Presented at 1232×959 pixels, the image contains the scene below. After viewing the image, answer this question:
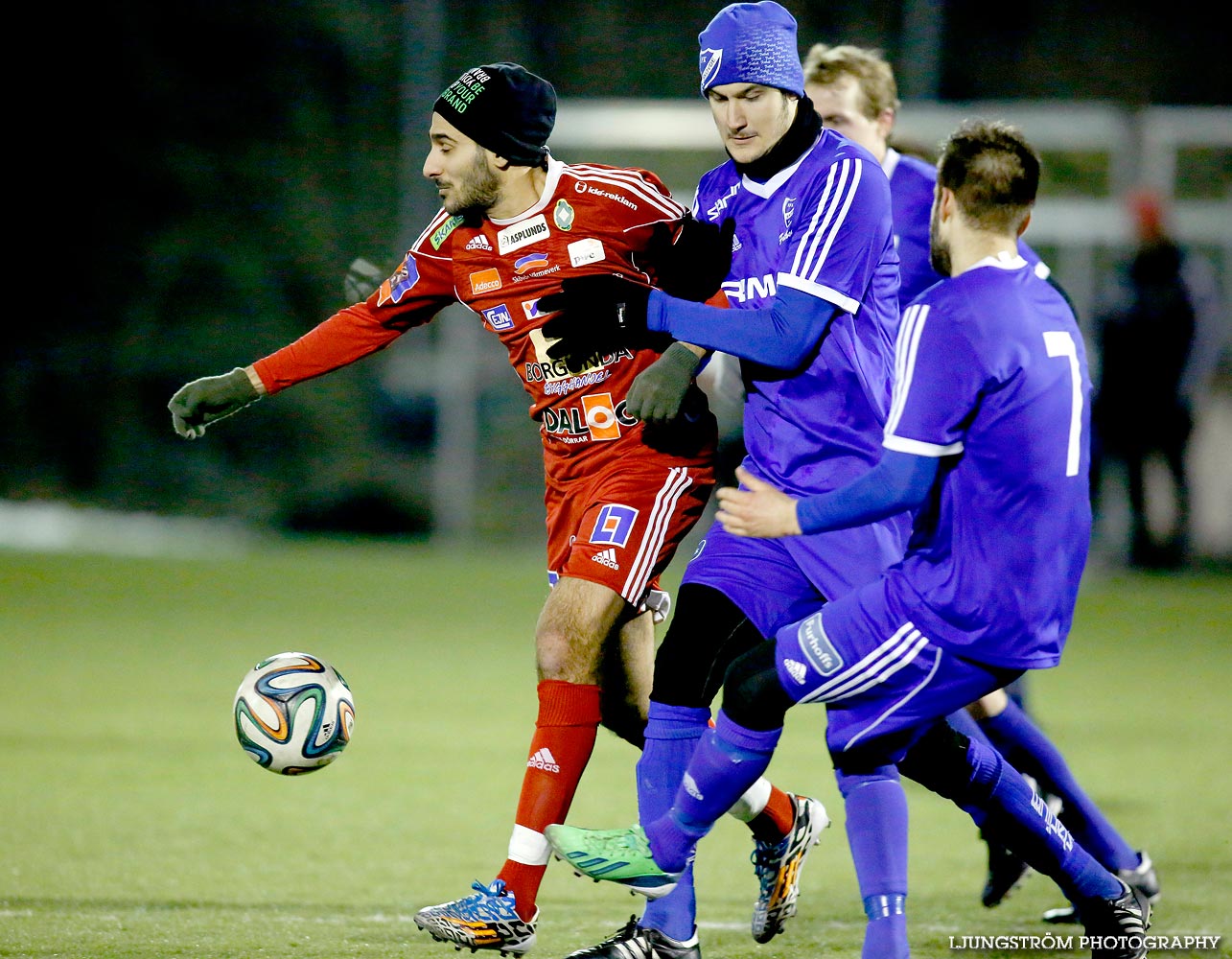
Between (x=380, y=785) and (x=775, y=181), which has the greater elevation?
(x=775, y=181)

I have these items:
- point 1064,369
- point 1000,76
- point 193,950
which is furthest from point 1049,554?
point 1000,76

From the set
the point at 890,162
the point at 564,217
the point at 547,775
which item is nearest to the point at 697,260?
the point at 564,217

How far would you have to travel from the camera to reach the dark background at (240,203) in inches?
538

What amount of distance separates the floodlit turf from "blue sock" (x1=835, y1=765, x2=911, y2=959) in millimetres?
536

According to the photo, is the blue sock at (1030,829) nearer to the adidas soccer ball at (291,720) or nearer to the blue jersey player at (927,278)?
the blue jersey player at (927,278)

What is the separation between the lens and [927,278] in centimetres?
486

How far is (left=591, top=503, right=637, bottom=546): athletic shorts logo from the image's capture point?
4199mm

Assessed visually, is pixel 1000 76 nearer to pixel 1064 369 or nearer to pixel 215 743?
pixel 215 743

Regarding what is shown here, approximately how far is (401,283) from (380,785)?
2358 mm

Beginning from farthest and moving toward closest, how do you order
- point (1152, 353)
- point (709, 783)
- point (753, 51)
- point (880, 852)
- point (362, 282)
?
point (1152, 353) < point (362, 282) < point (753, 51) < point (880, 852) < point (709, 783)

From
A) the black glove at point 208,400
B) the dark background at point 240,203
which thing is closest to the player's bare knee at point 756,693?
the black glove at point 208,400

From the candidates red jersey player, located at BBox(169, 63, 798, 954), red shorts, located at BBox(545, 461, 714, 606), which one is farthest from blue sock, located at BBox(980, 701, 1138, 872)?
red shorts, located at BBox(545, 461, 714, 606)

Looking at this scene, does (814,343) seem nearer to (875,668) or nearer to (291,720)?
(875,668)

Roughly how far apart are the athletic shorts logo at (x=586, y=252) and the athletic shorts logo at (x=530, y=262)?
7 centimetres
